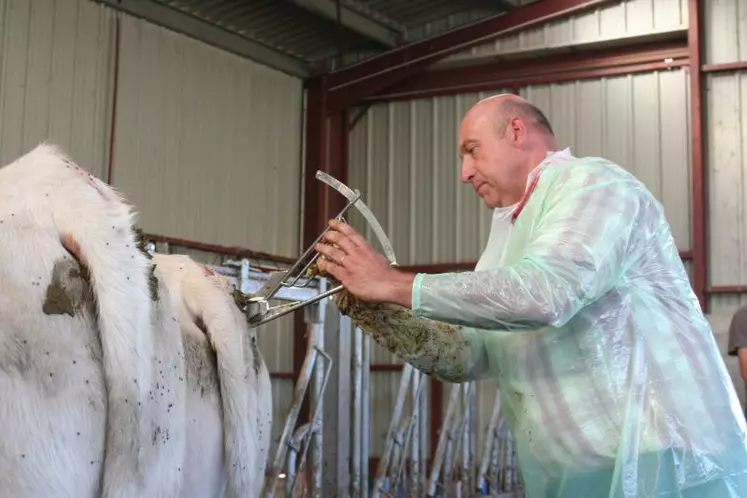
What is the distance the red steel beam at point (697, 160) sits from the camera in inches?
430

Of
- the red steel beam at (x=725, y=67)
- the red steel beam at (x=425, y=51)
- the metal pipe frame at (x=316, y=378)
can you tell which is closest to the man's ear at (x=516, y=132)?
the metal pipe frame at (x=316, y=378)

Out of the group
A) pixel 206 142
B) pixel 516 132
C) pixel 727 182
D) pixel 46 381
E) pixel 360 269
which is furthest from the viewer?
pixel 206 142

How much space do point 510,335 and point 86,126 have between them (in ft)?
28.5

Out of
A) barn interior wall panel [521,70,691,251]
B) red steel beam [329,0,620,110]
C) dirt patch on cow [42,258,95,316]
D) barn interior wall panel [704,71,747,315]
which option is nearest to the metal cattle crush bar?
dirt patch on cow [42,258,95,316]

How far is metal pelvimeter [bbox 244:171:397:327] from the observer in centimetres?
283

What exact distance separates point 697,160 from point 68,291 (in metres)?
9.95

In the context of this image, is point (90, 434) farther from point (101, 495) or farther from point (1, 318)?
point (1, 318)

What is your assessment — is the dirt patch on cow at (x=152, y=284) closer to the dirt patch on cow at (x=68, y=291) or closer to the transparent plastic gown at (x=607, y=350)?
the dirt patch on cow at (x=68, y=291)

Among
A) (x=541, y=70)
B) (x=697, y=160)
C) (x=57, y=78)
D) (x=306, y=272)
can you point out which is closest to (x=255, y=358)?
(x=306, y=272)

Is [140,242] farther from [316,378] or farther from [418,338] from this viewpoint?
[316,378]

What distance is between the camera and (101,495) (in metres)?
2.32

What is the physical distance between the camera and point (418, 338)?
2.96m

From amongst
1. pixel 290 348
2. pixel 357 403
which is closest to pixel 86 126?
pixel 290 348

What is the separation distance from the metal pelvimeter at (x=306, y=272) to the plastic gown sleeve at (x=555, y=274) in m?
0.26
